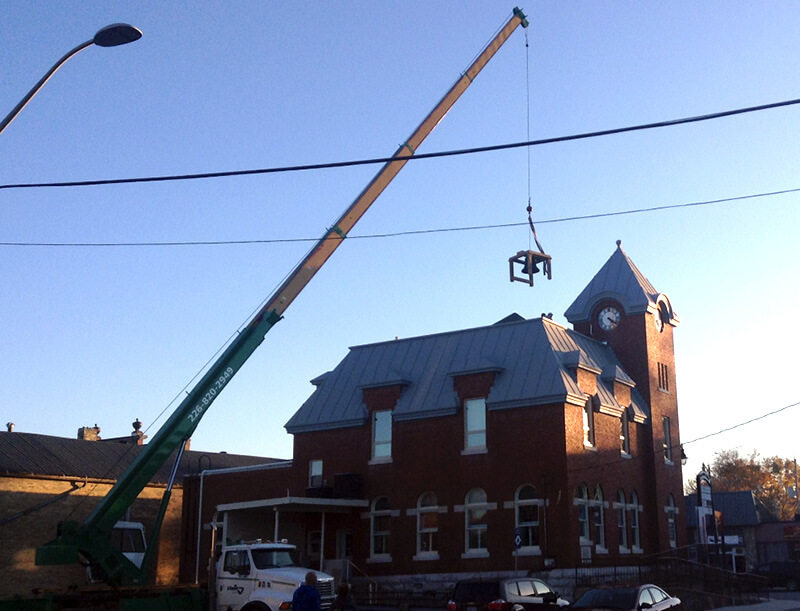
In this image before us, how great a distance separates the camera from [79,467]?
50.6 m

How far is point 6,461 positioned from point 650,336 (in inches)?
1256

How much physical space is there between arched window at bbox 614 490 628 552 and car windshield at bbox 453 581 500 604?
690 inches

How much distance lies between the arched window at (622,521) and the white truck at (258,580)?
18349mm

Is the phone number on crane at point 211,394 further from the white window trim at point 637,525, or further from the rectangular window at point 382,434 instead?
the white window trim at point 637,525

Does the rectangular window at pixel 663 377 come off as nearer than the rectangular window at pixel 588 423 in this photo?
No

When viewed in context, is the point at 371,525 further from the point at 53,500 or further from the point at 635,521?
the point at 53,500

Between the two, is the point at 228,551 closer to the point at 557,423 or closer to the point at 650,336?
the point at 557,423

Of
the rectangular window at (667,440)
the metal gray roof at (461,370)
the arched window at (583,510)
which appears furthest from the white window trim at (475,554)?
the rectangular window at (667,440)

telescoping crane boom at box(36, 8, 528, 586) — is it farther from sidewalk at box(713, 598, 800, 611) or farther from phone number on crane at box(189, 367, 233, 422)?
sidewalk at box(713, 598, 800, 611)

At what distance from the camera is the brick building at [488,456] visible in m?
36.6

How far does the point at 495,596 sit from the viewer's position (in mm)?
23016

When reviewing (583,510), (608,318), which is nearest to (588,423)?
(583,510)

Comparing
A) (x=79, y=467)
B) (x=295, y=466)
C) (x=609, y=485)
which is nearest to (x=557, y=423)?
(x=609, y=485)

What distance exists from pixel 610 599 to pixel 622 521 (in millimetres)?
18181
